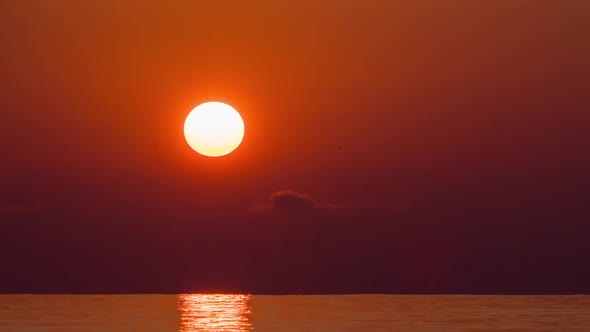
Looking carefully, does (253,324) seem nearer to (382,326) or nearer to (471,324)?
(382,326)

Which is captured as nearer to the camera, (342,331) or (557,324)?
(342,331)

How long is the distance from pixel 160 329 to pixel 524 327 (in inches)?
1498

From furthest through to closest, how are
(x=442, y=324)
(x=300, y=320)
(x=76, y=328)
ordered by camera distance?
(x=300, y=320) < (x=442, y=324) < (x=76, y=328)

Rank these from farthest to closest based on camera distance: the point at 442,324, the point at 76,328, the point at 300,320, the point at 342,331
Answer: the point at 300,320, the point at 442,324, the point at 76,328, the point at 342,331

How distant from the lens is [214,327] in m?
100

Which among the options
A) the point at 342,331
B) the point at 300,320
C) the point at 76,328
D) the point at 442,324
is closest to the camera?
the point at 342,331

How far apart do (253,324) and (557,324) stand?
Result: 1352 inches

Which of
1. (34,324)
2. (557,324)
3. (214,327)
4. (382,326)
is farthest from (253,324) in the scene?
(557,324)

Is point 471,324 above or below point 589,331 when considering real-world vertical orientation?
above

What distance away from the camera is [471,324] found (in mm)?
105375

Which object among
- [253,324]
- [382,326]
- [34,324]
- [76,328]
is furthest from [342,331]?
[34,324]

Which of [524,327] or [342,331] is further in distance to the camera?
[524,327]

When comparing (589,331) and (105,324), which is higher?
(105,324)

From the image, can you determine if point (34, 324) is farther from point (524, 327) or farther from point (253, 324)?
point (524, 327)
